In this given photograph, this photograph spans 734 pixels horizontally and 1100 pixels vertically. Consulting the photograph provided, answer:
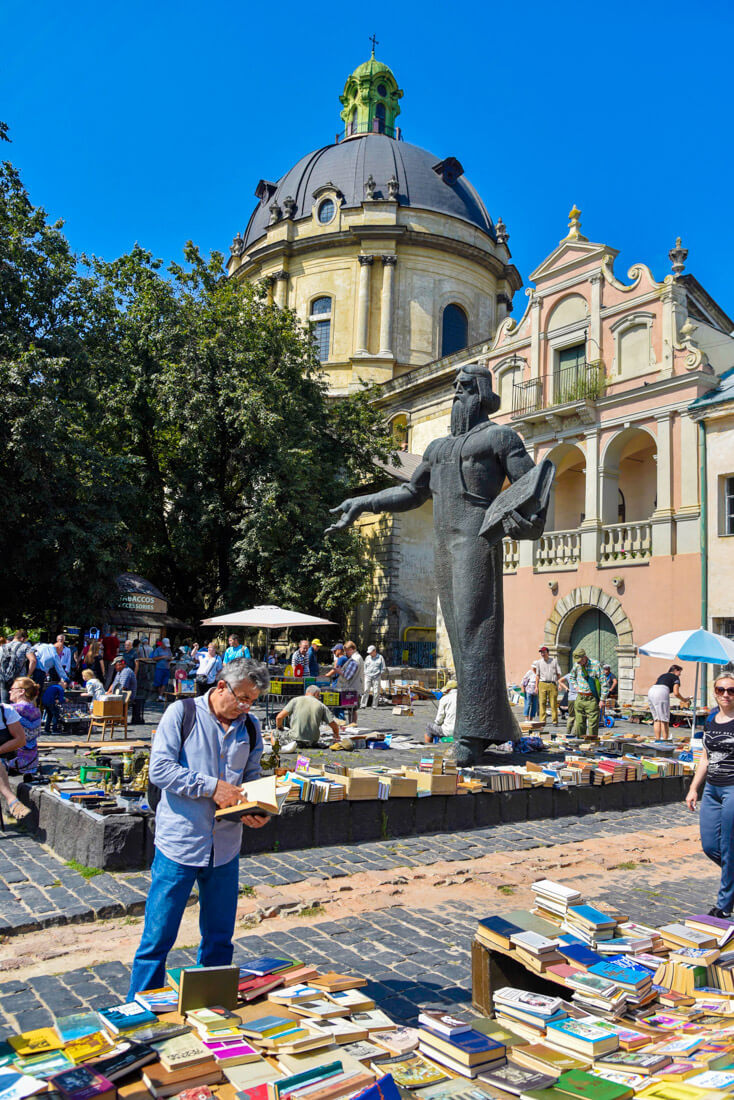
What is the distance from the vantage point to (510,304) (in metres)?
44.8

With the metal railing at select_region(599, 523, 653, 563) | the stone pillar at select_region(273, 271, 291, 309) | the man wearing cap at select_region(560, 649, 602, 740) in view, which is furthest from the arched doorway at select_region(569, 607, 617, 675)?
the stone pillar at select_region(273, 271, 291, 309)

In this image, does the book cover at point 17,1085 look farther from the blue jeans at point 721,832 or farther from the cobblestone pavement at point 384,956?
the blue jeans at point 721,832

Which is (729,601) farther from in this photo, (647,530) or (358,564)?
(358,564)

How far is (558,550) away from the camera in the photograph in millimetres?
25672

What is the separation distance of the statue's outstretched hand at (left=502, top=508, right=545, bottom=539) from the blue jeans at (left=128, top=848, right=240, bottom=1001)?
5.75 m

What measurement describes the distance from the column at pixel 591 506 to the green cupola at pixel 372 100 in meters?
35.1

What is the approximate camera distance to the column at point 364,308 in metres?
40.7

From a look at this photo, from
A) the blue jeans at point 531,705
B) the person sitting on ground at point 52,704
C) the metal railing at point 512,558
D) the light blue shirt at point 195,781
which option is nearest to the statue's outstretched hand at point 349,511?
the person sitting on ground at point 52,704

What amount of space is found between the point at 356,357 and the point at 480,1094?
1558 inches

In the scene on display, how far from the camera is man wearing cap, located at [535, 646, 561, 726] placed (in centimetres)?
1791

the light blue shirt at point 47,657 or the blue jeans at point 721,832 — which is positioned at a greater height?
the light blue shirt at point 47,657

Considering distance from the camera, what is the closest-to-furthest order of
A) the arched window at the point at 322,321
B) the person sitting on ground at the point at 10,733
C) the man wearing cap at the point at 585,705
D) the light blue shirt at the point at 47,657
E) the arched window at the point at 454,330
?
1. the person sitting on ground at the point at 10,733
2. the man wearing cap at the point at 585,705
3. the light blue shirt at the point at 47,657
4. the arched window at the point at 454,330
5. the arched window at the point at 322,321

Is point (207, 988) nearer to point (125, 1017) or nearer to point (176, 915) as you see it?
point (125, 1017)

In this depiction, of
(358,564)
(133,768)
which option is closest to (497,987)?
(133,768)
